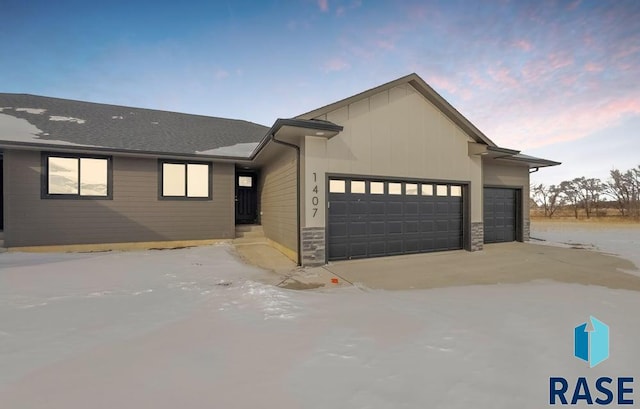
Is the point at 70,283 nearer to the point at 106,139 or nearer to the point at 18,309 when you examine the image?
the point at 18,309

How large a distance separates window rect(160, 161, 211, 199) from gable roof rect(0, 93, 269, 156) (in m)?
0.67

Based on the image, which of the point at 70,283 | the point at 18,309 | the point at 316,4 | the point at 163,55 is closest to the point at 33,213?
the point at 70,283

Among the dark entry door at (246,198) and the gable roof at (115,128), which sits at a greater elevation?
the gable roof at (115,128)

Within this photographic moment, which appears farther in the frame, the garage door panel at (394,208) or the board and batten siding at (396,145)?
the garage door panel at (394,208)

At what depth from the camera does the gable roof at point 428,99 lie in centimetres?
711

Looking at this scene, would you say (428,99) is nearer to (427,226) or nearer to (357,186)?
(357,186)

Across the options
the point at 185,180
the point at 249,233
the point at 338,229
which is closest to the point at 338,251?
the point at 338,229

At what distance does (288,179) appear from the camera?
321 inches

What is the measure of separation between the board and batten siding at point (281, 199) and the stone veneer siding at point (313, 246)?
0.46 meters

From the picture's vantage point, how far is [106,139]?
30.4 feet

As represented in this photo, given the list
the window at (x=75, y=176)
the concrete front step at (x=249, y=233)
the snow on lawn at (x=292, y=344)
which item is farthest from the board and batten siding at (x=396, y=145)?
the window at (x=75, y=176)

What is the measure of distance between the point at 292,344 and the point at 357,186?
5509 millimetres

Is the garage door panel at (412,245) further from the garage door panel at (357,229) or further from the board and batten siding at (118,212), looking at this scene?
the board and batten siding at (118,212)

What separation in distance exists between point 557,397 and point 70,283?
23.6 ft
